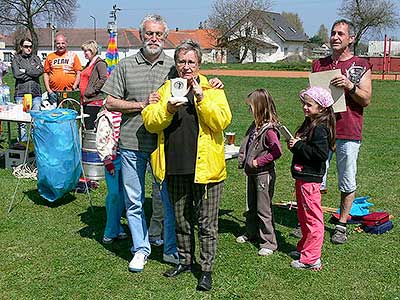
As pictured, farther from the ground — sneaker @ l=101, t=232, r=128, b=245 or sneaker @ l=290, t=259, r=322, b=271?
sneaker @ l=101, t=232, r=128, b=245

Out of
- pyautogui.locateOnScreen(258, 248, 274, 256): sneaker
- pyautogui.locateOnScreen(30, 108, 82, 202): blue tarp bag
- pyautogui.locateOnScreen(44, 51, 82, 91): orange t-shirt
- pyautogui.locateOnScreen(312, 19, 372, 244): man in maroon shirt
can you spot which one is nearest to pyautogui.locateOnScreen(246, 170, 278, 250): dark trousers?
pyautogui.locateOnScreen(258, 248, 274, 256): sneaker

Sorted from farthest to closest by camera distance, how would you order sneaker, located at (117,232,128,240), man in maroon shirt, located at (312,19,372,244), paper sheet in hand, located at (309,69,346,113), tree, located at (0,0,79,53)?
1. tree, located at (0,0,79,53)
2. sneaker, located at (117,232,128,240)
3. man in maroon shirt, located at (312,19,372,244)
4. paper sheet in hand, located at (309,69,346,113)

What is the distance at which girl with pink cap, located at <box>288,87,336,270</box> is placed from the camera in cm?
419

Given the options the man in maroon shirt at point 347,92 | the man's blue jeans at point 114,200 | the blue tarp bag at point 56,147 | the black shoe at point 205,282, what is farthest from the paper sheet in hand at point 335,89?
the blue tarp bag at point 56,147

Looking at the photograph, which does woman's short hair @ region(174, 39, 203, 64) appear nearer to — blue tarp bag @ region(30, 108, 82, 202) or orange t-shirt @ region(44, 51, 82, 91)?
blue tarp bag @ region(30, 108, 82, 202)

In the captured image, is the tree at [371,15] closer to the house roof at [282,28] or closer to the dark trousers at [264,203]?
the house roof at [282,28]

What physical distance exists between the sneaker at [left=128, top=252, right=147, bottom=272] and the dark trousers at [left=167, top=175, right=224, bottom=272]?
0.43 meters

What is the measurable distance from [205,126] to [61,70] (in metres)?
5.23

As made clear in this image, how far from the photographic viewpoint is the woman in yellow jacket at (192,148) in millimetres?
3633

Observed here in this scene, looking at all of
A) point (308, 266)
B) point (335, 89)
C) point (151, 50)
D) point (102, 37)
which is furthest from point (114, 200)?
point (102, 37)

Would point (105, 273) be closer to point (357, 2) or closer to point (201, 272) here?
point (201, 272)

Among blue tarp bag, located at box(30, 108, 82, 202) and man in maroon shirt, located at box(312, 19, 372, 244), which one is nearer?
man in maroon shirt, located at box(312, 19, 372, 244)

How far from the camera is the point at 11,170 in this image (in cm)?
762

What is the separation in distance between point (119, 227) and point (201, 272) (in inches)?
46.2
